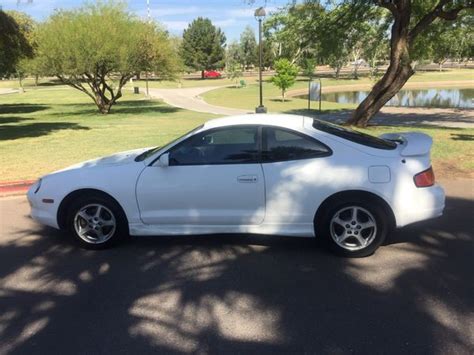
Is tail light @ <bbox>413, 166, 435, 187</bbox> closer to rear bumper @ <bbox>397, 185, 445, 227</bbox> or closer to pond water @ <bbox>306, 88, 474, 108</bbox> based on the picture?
rear bumper @ <bbox>397, 185, 445, 227</bbox>

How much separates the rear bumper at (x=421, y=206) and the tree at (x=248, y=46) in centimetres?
9401

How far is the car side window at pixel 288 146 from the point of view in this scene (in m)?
5.05

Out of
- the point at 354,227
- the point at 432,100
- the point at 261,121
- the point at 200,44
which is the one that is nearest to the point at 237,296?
the point at 354,227

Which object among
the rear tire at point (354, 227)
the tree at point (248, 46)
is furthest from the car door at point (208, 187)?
the tree at point (248, 46)

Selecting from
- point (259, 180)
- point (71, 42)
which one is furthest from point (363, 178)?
point (71, 42)

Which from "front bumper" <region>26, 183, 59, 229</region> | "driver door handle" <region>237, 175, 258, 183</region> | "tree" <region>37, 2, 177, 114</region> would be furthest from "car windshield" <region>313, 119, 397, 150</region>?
"tree" <region>37, 2, 177, 114</region>

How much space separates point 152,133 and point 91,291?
34.9 ft

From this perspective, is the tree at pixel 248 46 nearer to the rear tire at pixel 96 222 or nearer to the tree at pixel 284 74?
the tree at pixel 284 74

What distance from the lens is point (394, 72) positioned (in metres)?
15.5

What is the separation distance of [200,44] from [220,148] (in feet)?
262

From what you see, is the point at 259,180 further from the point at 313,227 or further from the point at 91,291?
the point at 91,291

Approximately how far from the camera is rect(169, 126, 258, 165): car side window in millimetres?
5133

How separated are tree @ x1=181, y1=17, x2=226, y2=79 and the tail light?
78.6 meters

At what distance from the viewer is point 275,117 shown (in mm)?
5352
